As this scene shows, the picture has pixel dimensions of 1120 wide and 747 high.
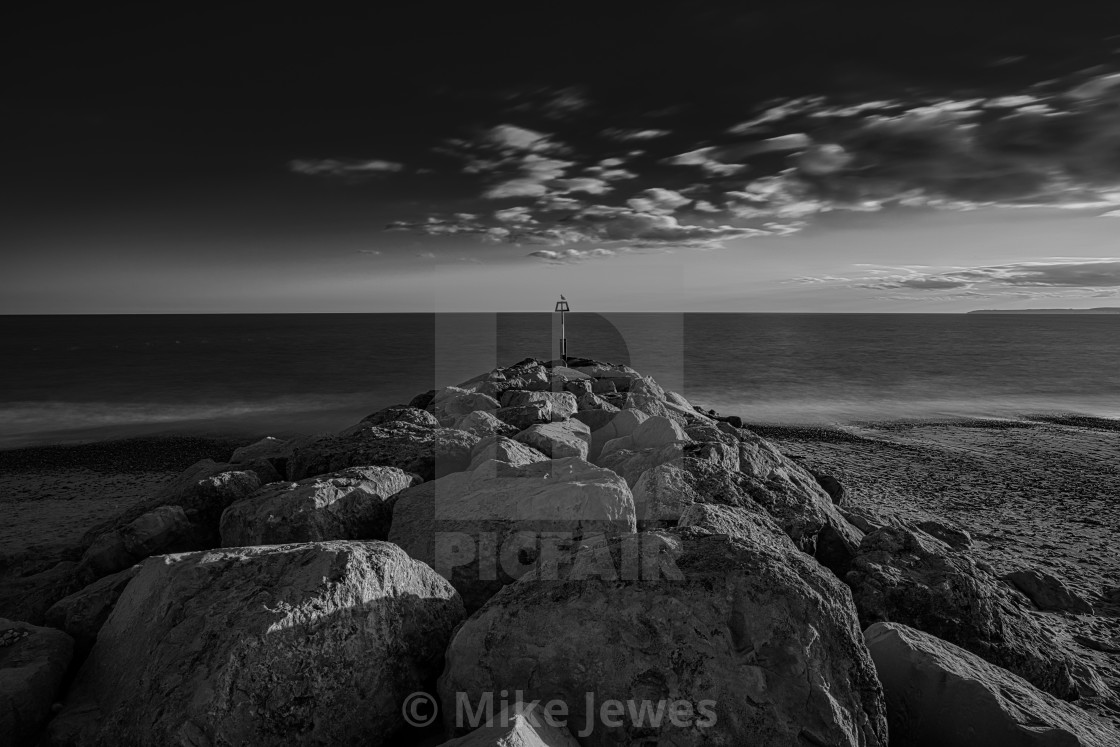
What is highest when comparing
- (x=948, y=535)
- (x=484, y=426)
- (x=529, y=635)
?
(x=484, y=426)

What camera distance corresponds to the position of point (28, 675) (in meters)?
3.28

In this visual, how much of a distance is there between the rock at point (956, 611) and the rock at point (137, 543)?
18.6ft

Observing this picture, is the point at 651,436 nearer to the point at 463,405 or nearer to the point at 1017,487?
the point at 463,405

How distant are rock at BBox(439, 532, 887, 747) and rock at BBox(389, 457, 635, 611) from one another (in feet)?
3.19

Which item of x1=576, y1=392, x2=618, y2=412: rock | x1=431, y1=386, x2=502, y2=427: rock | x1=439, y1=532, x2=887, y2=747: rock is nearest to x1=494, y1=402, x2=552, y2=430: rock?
x1=431, y1=386, x2=502, y2=427: rock

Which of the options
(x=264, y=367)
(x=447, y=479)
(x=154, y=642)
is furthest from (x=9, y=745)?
(x=264, y=367)

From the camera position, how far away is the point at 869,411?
23.5 metres

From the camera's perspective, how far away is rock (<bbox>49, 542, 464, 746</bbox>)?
2.69m

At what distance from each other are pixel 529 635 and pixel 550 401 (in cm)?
628

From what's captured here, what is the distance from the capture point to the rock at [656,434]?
682 cm

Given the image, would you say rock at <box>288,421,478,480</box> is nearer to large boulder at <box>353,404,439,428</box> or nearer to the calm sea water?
large boulder at <box>353,404,439,428</box>

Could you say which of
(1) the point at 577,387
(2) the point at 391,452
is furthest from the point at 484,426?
(1) the point at 577,387

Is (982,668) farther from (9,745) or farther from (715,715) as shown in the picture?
(9,745)

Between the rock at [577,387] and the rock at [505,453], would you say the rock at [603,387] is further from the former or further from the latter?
the rock at [505,453]
